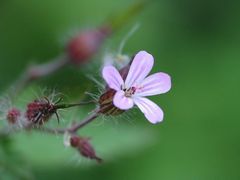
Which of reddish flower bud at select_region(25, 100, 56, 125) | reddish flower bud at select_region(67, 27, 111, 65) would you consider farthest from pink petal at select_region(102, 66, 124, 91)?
reddish flower bud at select_region(67, 27, 111, 65)

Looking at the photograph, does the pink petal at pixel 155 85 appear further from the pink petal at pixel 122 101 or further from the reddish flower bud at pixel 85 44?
the reddish flower bud at pixel 85 44

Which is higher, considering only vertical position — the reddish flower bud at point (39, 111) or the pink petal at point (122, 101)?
the reddish flower bud at point (39, 111)

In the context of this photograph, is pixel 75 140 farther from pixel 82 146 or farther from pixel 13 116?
pixel 13 116

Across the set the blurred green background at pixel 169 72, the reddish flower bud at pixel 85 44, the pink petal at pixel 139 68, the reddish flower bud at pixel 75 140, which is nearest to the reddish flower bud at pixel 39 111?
the reddish flower bud at pixel 75 140

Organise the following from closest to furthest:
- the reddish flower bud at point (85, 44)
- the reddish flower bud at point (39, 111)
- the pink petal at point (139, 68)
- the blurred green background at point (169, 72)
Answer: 1. the pink petal at point (139, 68)
2. the reddish flower bud at point (39, 111)
3. the reddish flower bud at point (85, 44)
4. the blurred green background at point (169, 72)

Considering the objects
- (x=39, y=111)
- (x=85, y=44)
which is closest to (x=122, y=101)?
(x=39, y=111)

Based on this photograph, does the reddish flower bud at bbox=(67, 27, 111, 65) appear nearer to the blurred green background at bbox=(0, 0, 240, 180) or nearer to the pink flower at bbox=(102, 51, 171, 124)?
the blurred green background at bbox=(0, 0, 240, 180)
